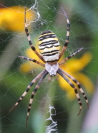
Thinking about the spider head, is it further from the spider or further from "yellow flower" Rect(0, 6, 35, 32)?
"yellow flower" Rect(0, 6, 35, 32)

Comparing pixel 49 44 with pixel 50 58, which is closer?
pixel 49 44

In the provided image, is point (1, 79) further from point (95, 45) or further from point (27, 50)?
point (95, 45)

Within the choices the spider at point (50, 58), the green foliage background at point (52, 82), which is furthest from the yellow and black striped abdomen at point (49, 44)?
the green foliage background at point (52, 82)

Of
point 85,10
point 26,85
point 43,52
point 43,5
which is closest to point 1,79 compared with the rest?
point 26,85

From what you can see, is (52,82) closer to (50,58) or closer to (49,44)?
(50,58)

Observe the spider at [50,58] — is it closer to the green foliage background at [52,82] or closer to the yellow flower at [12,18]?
the green foliage background at [52,82]

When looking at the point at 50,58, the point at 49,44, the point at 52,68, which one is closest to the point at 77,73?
the point at 52,68
